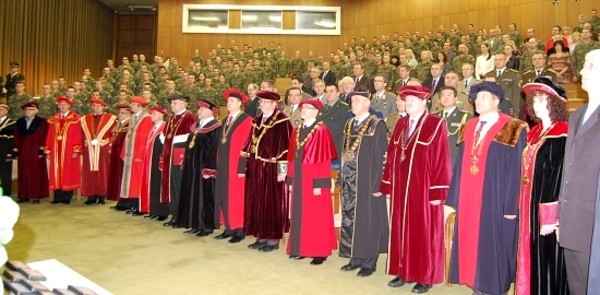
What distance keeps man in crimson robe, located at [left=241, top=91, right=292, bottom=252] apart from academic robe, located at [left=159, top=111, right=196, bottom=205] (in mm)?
1466

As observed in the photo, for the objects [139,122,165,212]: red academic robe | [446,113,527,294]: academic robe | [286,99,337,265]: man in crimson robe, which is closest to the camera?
[446,113,527,294]: academic robe

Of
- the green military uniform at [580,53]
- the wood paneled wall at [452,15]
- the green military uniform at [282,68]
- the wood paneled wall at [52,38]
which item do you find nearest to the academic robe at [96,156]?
the green military uniform at [580,53]

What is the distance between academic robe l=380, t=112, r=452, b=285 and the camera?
4.52 meters

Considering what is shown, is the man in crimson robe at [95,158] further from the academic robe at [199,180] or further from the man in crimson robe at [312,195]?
the man in crimson robe at [312,195]

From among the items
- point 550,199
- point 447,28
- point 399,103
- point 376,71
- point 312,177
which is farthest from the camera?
point 447,28

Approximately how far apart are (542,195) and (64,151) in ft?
26.0

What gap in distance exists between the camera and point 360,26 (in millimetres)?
22688

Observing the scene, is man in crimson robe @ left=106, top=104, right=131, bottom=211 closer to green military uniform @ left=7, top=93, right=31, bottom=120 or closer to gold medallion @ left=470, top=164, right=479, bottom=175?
green military uniform @ left=7, top=93, right=31, bottom=120

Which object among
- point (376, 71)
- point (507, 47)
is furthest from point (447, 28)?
point (507, 47)

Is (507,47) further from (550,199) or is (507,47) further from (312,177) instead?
(550,199)

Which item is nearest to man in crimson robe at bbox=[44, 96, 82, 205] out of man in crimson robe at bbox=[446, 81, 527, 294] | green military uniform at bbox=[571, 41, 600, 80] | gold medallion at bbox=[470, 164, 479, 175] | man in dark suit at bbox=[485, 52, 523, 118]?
man in crimson robe at bbox=[446, 81, 527, 294]

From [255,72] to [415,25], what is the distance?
759 centimetres

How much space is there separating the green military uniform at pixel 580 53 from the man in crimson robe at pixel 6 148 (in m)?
10.3

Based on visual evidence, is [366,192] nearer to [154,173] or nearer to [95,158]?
[154,173]
